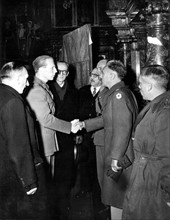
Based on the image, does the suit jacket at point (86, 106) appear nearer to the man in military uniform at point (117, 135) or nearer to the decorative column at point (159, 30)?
the decorative column at point (159, 30)

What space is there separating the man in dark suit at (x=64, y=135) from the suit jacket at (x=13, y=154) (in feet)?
6.54

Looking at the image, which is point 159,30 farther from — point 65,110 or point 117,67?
point 65,110

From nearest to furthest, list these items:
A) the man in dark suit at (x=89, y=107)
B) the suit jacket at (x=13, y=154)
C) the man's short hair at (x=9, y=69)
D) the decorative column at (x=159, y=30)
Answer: the suit jacket at (x=13, y=154)
the man's short hair at (x=9, y=69)
the decorative column at (x=159, y=30)
the man in dark suit at (x=89, y=107)

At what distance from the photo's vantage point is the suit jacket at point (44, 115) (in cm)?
393

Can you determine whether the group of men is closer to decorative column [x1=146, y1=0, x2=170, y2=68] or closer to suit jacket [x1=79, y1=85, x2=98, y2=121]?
suit jacket [x1=79, y1=85, x2=98, y2=121]

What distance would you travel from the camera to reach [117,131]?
3.38 meters

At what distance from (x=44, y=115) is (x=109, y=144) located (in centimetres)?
85

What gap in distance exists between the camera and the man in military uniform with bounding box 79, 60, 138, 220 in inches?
133

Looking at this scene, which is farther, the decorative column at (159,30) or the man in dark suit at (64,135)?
the man in dark suit at (64,135)

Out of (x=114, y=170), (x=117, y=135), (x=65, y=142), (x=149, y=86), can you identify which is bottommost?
(x=65, y=142)

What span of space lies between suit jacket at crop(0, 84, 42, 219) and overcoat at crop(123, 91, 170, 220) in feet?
2.88

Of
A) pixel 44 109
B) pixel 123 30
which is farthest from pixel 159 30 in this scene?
pixel 123 30

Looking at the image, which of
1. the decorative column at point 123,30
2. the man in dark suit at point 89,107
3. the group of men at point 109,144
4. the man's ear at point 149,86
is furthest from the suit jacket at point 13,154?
the decorative column at point 123,30

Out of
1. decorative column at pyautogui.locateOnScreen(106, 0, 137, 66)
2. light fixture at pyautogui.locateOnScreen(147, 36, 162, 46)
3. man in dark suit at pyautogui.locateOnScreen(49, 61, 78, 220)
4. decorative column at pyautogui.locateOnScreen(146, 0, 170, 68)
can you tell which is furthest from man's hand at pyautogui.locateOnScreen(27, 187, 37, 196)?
decorative column at pyautogui.locateOnScreen(106, 0, 137, 66)
